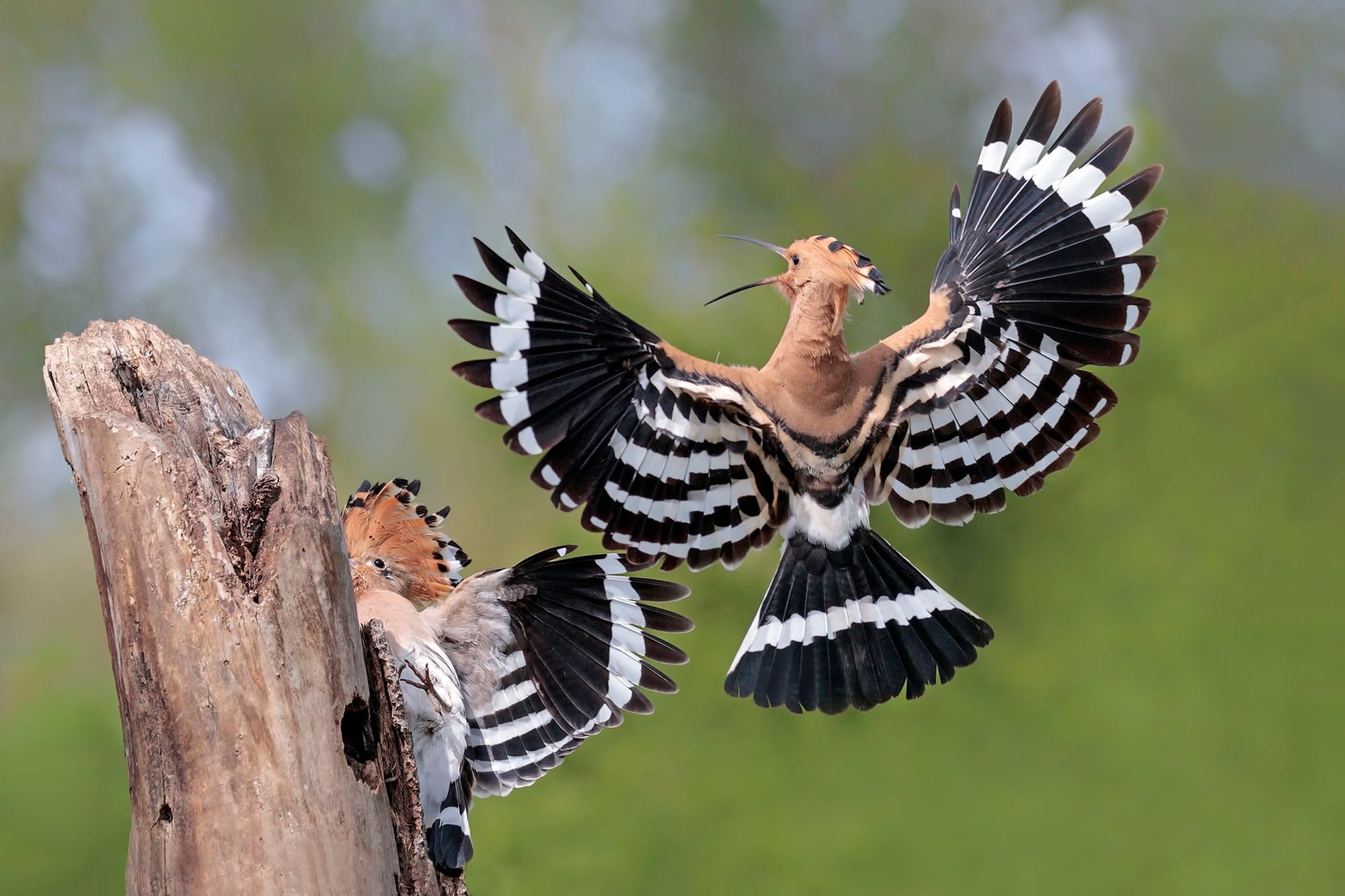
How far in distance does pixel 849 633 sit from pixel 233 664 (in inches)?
47.0

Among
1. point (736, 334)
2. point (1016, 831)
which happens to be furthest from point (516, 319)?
point (1016, 831)

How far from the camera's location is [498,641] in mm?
2367

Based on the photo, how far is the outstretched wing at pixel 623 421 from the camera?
2039 millimetres

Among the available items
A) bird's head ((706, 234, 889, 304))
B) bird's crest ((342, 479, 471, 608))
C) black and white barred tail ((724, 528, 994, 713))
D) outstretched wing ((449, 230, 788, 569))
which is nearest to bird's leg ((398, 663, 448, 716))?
bird's crest ((342, 479, 471, 608))

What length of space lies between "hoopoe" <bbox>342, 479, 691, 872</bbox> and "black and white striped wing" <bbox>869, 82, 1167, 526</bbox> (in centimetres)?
56

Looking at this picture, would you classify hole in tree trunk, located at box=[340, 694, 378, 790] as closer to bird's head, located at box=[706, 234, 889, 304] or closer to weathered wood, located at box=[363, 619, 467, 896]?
weathered wood, located at box=[363, 619, 467, 896]

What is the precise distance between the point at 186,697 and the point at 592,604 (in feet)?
3.06

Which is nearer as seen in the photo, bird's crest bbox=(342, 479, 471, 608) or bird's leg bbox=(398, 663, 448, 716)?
bird's leg bbox=(398, 663, 448, 716)

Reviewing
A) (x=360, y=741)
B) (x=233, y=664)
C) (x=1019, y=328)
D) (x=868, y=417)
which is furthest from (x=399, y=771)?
(x=1019, y=328)

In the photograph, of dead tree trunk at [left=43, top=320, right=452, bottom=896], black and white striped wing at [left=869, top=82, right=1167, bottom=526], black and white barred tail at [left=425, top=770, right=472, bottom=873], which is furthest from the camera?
black and white striped wing at [left=869, top=82, right=1167, bottom=526]

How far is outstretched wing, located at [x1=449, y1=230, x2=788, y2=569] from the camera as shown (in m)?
2.04

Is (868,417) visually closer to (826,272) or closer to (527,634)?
(826,272)

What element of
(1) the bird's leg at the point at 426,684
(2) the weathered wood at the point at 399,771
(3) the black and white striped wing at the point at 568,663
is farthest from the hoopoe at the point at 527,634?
(2) the weathered wood at the point at 399,771

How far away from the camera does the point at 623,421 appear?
2164 mm
